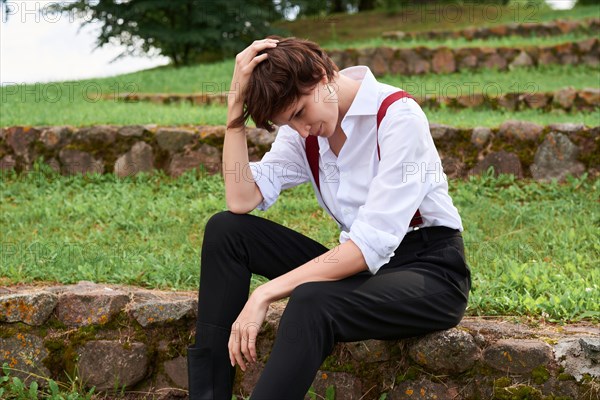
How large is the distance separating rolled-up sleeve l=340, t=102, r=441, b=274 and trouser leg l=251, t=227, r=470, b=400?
12 centimetres

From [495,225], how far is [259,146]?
2179mm

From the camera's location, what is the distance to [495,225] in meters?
5.07

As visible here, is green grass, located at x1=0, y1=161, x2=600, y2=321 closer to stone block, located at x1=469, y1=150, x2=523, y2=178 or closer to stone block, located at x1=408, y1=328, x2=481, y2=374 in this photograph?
stone block, located at x1=469, y1=150, x2=523, y2=178

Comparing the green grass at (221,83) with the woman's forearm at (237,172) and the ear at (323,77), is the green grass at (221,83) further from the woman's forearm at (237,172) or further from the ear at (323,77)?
the ear at (323,77)

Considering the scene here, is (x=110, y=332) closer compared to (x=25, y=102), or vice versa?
(x=110, y=332)

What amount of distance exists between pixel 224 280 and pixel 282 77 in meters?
0.80

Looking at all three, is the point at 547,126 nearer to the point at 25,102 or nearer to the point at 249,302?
the point at 249,302

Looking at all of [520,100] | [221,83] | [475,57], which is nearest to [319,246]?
[520,100]

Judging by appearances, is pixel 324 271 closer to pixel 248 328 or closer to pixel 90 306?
pixel 248 328

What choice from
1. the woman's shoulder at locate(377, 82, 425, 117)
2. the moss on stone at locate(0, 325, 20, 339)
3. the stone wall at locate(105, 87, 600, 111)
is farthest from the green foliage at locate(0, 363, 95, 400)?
the stone wall at locate(105, 87, 600, 111)

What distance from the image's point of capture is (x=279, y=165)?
3.18 meters

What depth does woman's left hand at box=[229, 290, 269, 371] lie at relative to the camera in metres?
2.68

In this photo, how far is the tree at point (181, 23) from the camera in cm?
1328

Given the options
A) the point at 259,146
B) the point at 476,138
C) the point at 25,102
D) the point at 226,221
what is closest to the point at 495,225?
the point at 476,138
